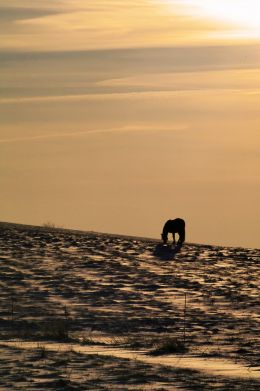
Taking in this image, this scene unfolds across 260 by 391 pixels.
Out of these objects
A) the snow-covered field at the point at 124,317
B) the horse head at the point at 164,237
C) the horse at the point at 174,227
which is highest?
the horse at the point at 174,227

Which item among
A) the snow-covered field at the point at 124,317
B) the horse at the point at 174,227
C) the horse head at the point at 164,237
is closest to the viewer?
the snow-covered field at the point at 124,317

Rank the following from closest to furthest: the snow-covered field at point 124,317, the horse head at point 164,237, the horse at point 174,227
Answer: the snow-covered field at point 124,317 < the horse head at point 164,237 < the horse at point 174,227

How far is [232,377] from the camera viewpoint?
13562 mm

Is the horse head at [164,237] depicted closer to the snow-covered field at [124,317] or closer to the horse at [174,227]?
the horse at [174,227]

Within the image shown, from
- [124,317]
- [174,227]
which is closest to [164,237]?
[174,227]

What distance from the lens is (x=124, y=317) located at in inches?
813

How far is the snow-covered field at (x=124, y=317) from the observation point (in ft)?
44.5

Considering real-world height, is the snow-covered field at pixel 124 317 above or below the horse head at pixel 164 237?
below

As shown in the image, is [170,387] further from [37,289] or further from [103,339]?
[37,289]

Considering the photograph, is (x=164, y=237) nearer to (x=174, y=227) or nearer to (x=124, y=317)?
(x=174, y=227)

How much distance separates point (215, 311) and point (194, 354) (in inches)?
224

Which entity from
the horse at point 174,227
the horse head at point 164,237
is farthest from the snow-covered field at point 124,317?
the horse at point 174,227

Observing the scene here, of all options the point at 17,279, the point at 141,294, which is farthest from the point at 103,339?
the point at 17,279

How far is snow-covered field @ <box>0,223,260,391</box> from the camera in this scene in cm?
1356
